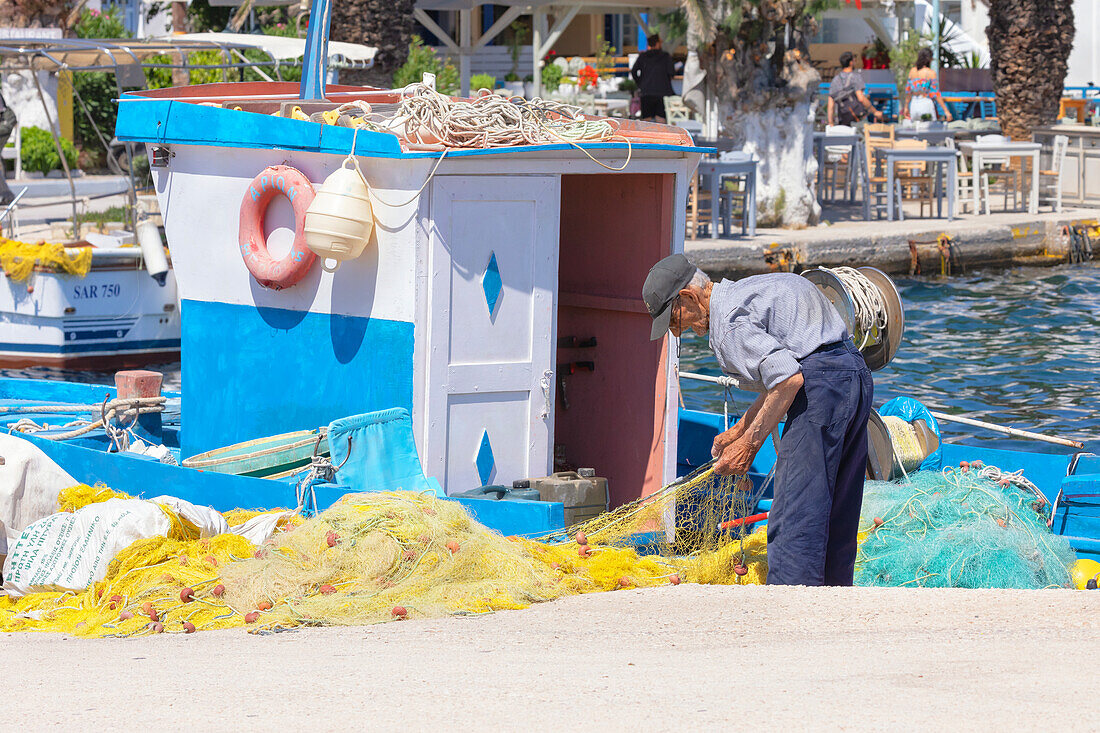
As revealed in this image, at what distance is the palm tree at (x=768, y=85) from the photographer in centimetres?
1709

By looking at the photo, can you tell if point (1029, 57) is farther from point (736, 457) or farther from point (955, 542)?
point (736, 457)

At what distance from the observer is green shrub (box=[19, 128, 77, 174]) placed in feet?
75.9

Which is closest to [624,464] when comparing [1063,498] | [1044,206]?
[1063,498]

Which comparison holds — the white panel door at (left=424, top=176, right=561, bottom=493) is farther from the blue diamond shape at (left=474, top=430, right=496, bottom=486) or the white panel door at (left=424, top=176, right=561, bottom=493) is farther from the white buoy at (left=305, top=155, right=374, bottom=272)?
the white buoy at (left=305, top=155, right=374, bottom=272)

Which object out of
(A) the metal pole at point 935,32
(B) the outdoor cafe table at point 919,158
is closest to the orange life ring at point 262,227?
(B) the outdoor cafe table at point 919,158

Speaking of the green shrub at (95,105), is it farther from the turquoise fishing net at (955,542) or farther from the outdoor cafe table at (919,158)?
the turquoise fishing net at (955,542)

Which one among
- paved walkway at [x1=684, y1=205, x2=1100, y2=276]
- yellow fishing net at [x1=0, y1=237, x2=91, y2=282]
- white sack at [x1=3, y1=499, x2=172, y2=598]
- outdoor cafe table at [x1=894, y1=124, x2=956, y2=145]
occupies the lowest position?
white sack at [x1=3, y1=499, x2=172, y2=598]

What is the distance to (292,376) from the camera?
662 cm

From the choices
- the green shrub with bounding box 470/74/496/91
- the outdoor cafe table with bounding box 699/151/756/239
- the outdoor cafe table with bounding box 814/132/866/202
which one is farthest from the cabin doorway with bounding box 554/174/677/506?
the green shrub with bounding box 470/74/496/91

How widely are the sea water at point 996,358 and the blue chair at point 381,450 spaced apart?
239 inches

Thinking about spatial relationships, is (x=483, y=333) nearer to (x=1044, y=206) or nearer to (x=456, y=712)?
(x=456, y=712)

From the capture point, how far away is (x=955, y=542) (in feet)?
18.5

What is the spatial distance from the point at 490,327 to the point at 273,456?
4.36ft

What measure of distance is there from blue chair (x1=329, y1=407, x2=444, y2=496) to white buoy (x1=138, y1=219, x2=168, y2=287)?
8.65 metres
